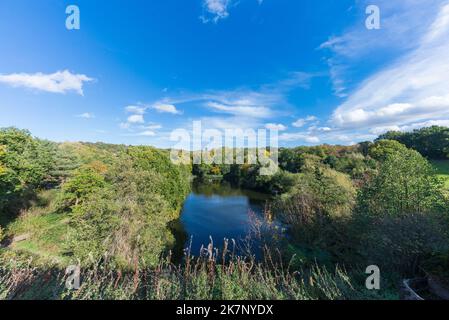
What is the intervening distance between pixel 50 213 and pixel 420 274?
2409cm

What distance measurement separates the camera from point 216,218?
23.1 meters

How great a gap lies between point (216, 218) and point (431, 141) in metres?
33.6

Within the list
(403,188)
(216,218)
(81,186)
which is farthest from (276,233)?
(81,186)

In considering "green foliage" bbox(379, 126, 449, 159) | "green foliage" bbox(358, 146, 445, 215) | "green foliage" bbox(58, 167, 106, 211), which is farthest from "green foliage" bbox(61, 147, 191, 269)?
"green foliage" bbox(379, 126, 449, 159)

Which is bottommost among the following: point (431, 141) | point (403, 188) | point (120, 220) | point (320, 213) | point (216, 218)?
point (216, 218)

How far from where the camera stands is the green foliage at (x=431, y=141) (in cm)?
3030

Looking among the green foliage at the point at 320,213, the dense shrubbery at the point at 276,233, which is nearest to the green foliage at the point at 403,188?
the dense shrubbery at the point at 276,233

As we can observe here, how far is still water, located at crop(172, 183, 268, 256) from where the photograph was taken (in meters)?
17.6

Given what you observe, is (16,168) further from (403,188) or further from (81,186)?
(403,188)

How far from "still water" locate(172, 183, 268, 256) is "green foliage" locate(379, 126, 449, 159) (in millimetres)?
25219

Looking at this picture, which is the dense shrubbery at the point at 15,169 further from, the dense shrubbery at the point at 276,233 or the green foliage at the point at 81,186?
the green foliage at the point at 81,186

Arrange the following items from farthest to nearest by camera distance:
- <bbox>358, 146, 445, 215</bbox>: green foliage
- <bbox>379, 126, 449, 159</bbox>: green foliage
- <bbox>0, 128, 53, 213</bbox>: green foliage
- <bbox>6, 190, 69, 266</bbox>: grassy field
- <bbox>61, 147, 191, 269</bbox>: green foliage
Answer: <bbox>379, 126, 449, 159</bbox>: green foliage
<bbox>0, 128, 53, 213</bbox>: green foliage
<bbox>6, 190, 69, 266</bbox>: grassy field
<bbox>61, 147, 191, 269</bbox>: green foliage
<bbox>358, 146, 445, 215</bbox>: green foliage

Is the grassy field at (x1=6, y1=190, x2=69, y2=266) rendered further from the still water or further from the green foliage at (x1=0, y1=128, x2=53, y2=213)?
the still water
